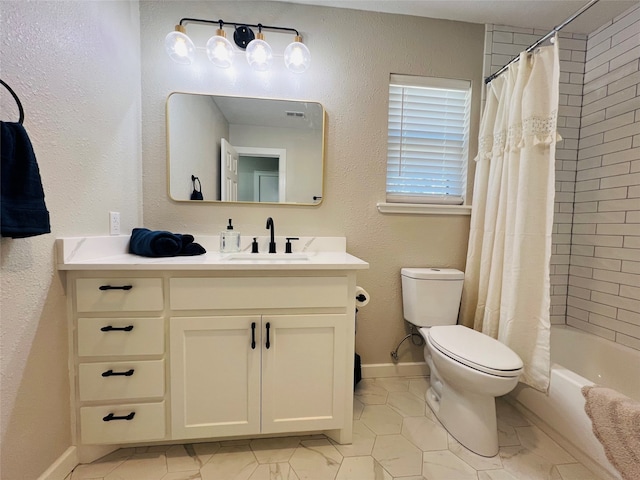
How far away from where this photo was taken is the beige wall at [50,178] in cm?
84

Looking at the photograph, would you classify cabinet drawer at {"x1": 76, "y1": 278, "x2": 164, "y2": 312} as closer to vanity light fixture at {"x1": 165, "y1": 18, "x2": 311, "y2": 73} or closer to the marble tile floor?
the marble tile floor

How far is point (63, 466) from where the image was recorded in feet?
3.37

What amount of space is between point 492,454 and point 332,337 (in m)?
0.90

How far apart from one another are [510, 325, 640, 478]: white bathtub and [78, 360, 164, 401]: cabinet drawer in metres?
1.74

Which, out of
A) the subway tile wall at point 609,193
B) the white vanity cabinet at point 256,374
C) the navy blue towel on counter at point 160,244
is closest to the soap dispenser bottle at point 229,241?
the navy blue towel on counter at point 160,244

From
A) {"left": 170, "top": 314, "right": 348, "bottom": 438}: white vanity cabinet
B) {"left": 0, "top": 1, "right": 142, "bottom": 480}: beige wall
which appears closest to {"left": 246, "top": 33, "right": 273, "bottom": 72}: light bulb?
{"left": 0, "top": 1, "right": 142, "bottom": 480}: beige wall

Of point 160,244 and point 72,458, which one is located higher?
point 160,244

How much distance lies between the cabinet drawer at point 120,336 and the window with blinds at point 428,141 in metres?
1.48

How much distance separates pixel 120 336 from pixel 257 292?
56 cm

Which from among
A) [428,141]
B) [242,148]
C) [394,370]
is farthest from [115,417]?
[428,141]

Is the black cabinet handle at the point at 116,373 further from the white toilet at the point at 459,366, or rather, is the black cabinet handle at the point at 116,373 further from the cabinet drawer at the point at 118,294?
the white toilet at the point at 459,366

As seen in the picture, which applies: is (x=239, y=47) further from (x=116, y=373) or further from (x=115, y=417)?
(x=115, y=417)

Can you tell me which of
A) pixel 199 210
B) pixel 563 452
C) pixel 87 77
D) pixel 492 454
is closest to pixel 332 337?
pixel 492 454

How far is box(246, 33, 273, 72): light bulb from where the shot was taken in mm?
1427
